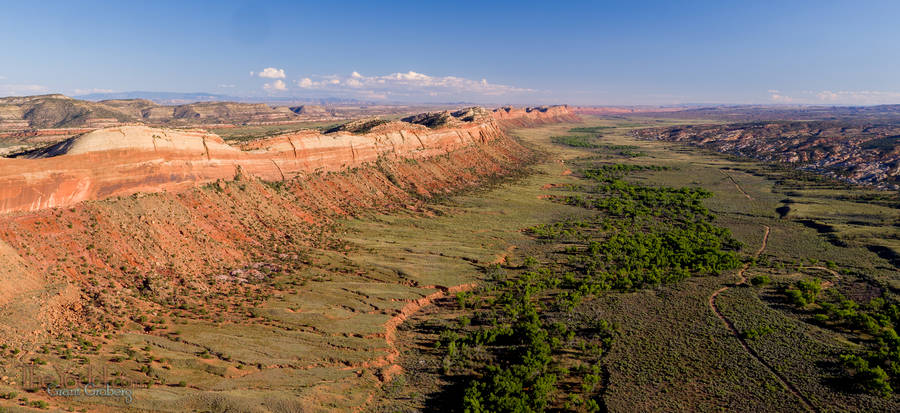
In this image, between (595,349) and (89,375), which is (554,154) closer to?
(595,349)

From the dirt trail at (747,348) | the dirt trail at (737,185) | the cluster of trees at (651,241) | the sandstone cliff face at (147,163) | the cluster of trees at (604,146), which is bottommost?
the dirt trail at (747,348)

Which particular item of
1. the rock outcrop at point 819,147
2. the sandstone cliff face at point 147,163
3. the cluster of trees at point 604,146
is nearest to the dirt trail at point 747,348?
the sandstone cliff face at point 147,163

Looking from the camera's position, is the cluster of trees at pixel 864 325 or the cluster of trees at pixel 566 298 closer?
the cluster of trees at pixel 566 298

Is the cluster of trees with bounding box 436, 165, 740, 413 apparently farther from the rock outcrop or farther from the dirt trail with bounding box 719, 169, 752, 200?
the rock outcrop

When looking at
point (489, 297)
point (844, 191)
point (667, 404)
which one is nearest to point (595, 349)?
point (667, 404)

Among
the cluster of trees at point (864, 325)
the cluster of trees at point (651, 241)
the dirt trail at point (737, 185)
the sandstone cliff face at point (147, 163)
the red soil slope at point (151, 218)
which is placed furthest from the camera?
the dirt trail at point (737, 185)

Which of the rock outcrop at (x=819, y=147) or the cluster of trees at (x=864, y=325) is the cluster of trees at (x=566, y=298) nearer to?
the cluster of trees at (x=864, y=325)

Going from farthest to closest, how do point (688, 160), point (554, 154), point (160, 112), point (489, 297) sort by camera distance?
point (160, 112), point (554, 154), point (688, 160), point (489, 297)

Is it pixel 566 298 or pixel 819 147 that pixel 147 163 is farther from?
pixel 819 147

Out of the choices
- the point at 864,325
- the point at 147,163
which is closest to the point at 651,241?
the point at 864,325
